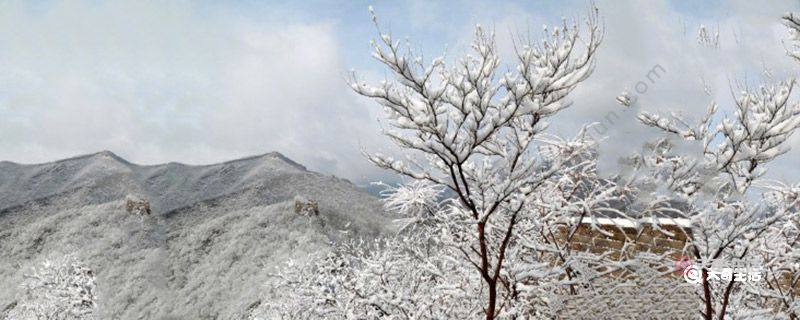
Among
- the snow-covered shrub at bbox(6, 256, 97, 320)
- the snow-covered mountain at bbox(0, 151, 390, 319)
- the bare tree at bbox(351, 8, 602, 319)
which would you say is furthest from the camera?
the snow-covered mountain at bbox(0, 151, 390, 319)

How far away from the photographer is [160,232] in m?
21.8

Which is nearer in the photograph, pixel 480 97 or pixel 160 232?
pixel 480 97

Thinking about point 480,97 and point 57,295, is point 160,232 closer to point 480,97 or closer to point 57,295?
A: point 57,295

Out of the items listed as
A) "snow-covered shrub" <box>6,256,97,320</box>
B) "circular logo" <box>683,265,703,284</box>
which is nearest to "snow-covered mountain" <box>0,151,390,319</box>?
"snow-covered shrub" <box>6,256,97,320</box>

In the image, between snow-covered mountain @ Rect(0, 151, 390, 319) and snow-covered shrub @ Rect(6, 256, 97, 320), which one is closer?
snow-covered shrub @ Rect(6, 256, 97, 320)

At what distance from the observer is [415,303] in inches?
237

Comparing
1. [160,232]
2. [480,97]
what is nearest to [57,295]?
[160,232]

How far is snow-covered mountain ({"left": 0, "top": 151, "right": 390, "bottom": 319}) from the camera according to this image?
20141 millimetres

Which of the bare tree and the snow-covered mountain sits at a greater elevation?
the snow-covered mountain

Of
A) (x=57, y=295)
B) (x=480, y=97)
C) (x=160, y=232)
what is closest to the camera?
(x=480, y=97)

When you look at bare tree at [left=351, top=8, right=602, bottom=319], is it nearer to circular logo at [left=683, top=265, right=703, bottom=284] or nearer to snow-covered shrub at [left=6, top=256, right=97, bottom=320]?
circular logo at [left=683, top=265, right=703, bottom=284]

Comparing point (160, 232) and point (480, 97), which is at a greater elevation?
point (160, 232)

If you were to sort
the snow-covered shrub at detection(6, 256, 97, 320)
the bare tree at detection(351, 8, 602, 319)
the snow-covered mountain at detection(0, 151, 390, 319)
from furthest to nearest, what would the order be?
the snow-covered mountain at detection(0, 151, 390, 319)
the snow-covered shrub at detection(6, 256, 97, 320)
the bare tree at detection(351, 8, 602, 319)

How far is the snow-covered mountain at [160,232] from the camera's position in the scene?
20141mm
